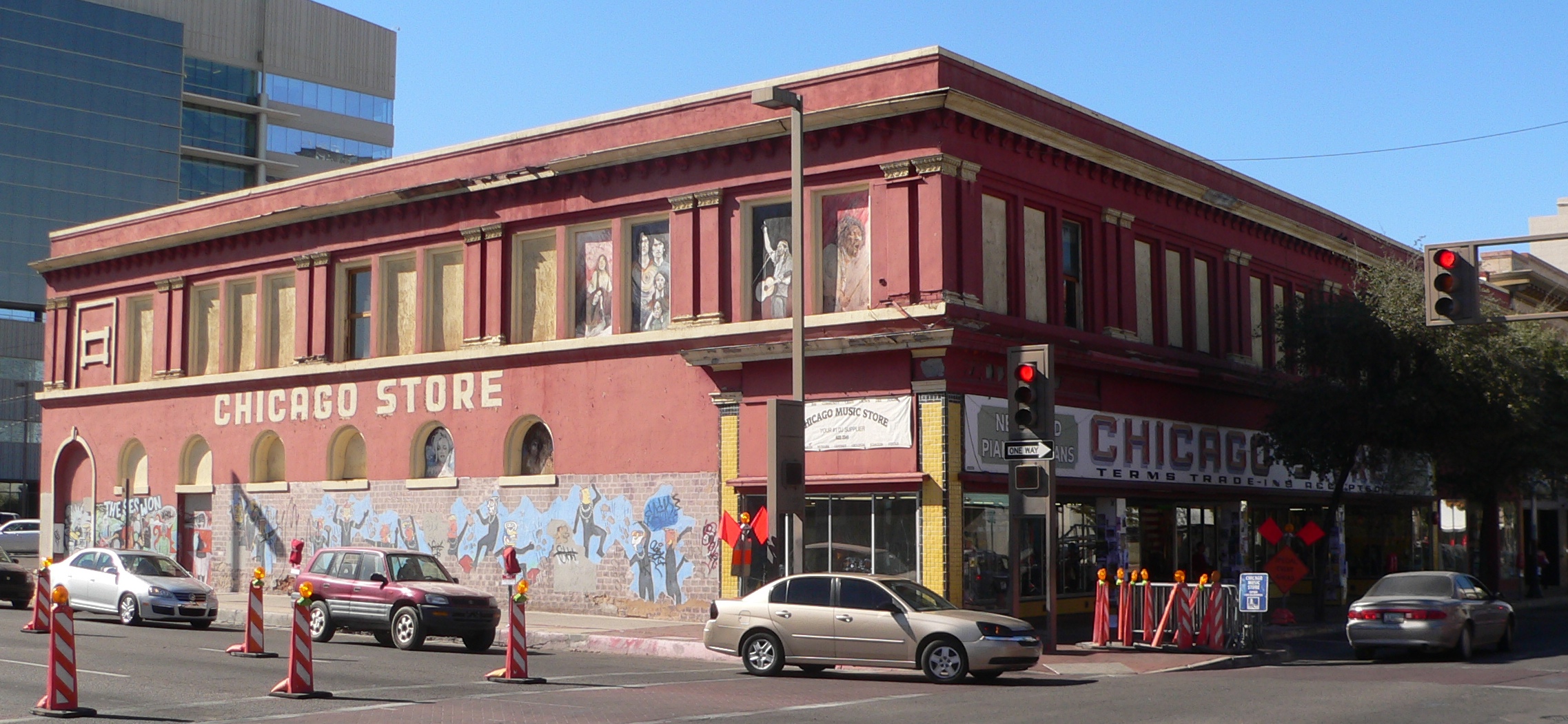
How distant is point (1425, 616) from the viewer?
72.0 feet

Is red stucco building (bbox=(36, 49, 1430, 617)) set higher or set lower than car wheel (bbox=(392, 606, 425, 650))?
higher

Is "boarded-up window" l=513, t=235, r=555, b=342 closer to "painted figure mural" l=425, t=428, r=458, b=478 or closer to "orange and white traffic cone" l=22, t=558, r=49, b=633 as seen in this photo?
"painted figure mural" l=425, t=428, r=458, b=478

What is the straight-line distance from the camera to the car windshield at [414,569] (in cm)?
2323

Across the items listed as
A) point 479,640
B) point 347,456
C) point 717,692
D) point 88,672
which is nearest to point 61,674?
point 88,672

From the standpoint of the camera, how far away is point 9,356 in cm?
7912

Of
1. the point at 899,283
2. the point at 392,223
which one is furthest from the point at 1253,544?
the point at 392,223

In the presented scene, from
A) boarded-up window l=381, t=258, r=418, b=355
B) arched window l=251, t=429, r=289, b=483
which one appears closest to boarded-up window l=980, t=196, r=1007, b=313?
boarded-up window l=381, t=258, r=418, b=355

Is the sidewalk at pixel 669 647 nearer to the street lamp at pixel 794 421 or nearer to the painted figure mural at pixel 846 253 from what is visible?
the street lamp at pixel 794 421

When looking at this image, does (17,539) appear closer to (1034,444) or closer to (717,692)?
(1034,444)

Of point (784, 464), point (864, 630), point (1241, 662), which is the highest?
point (784, 464)

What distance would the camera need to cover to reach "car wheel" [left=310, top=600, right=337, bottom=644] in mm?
23266

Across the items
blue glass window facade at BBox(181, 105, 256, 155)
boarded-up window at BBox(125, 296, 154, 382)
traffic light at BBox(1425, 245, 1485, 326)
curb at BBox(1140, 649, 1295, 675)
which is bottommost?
curb at BBox(1140, 649, 1295, 675)

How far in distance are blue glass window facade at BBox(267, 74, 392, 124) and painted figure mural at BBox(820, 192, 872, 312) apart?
7612cm

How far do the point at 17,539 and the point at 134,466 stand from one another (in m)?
20.9
